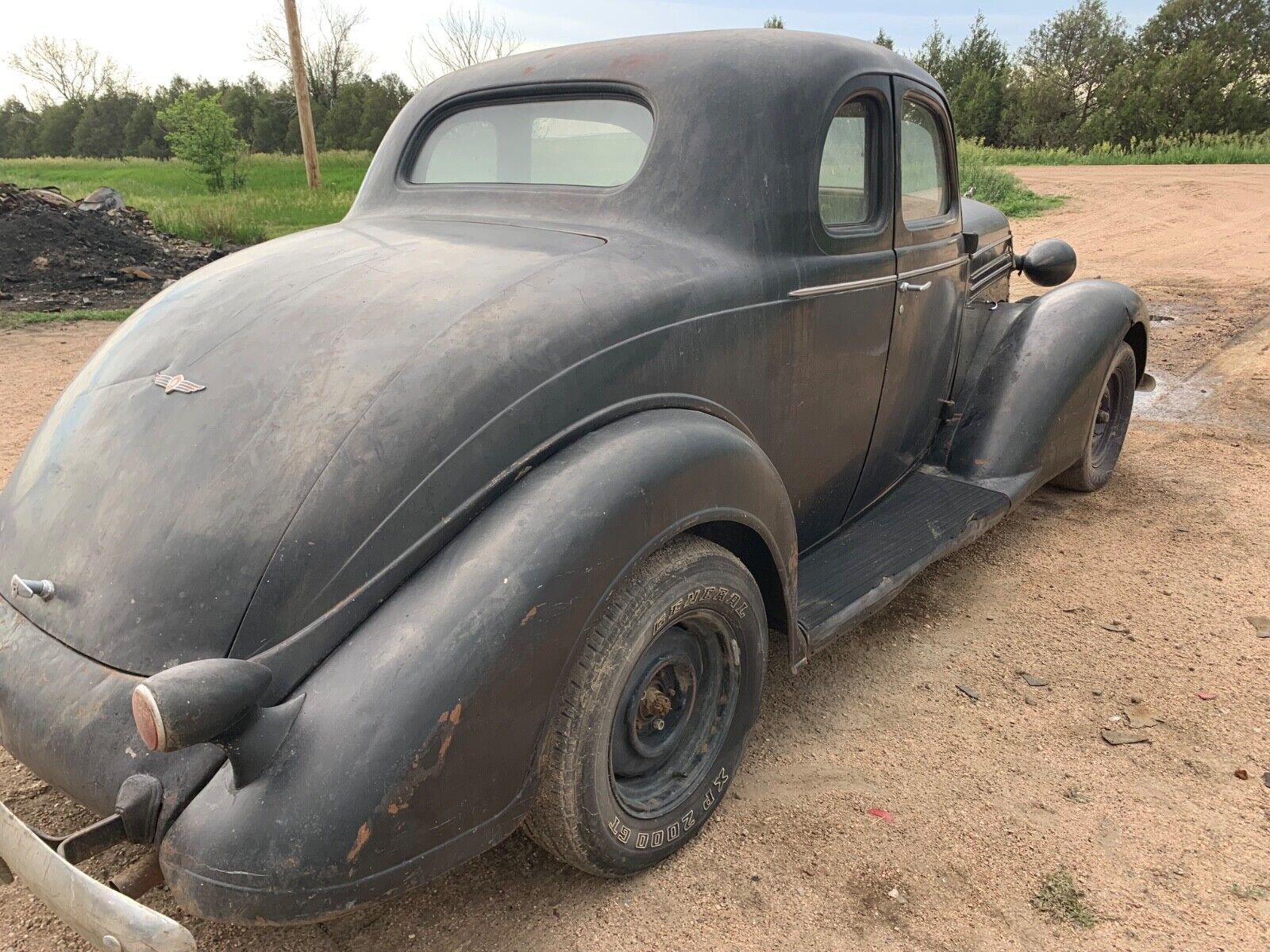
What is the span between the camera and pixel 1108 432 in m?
4.55

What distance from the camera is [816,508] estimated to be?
2984 millimetres

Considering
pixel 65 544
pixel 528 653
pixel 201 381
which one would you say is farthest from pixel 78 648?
pixel 528 653

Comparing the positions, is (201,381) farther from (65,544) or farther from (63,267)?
(63,267)

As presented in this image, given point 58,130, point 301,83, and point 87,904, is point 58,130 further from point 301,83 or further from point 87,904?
point 87,904

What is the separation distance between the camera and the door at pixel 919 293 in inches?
123

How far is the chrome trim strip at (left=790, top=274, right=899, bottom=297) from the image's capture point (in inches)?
103

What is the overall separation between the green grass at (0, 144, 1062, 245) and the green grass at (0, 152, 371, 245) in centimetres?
2

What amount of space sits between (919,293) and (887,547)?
2.99 ft

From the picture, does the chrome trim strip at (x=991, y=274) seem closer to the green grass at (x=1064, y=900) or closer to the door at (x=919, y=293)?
the door at (x=919, y=293)

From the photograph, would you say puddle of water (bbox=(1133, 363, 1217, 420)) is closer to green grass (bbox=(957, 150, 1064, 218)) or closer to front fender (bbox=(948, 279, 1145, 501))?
front fender (bbox=(948, 279, 1145, 501))

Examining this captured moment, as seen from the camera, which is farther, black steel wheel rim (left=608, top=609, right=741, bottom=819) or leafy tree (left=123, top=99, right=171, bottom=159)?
leafy tree (left=123, top=99, right=171, bottom=159)

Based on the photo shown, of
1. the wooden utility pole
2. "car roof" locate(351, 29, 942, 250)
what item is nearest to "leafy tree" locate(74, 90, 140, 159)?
the wooden utility pole

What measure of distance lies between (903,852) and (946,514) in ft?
4.57

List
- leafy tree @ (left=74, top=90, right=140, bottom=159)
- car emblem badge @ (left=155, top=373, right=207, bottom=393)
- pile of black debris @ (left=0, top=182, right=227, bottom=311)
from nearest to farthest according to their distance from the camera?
car emblem badge @ (left=155, top=373, right=207, bottom=393) → pile of black debris @ (left=0, top=182, right=227, bottom=311) → leafy tree @ (left=74, top=90, right=140, bottom=159)
